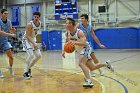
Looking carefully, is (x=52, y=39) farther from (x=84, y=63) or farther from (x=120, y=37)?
(x=84, y=63)

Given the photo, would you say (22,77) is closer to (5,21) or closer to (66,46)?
(5,21)

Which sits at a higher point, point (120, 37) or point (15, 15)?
point (15, 15)

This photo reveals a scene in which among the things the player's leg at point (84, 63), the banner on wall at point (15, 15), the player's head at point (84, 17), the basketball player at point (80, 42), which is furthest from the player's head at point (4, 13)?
the banner on wall at point (15, 15)

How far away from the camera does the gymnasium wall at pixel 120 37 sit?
21.4 meters

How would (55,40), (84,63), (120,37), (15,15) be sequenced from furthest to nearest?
1. (15,15)
2. (55,40)
3. (120,37)
4. (84,63)

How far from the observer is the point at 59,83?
772 cm

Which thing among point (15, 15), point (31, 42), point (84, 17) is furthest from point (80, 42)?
point (15, 15)

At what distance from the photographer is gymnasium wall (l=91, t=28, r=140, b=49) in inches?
842

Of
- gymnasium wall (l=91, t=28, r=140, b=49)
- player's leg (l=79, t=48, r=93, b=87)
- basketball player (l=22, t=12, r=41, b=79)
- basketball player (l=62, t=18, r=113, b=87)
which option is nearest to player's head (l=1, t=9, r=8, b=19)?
basketball player (l=22, t=12, r=41, b=79)

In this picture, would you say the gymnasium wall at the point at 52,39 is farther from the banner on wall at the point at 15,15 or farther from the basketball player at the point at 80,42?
the basketball player at the point at 80,42

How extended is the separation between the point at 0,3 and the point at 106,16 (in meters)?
10.3

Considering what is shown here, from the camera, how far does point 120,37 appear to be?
21734 mm

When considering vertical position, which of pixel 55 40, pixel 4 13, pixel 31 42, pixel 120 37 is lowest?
pixel 55 40

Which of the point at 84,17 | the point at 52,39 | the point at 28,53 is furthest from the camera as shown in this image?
the point at 52,39
